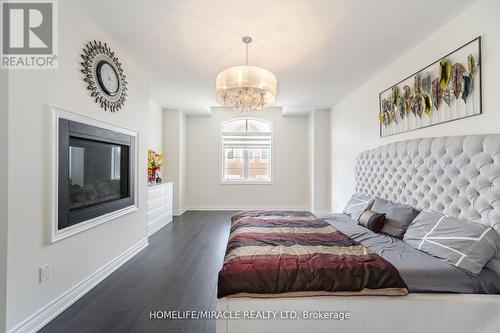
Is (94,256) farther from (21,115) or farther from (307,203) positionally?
(307,203)

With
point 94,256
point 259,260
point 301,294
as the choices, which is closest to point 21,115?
point 94,256

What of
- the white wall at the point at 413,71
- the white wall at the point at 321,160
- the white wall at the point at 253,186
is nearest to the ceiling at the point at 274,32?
the white wall at the point at 413,71

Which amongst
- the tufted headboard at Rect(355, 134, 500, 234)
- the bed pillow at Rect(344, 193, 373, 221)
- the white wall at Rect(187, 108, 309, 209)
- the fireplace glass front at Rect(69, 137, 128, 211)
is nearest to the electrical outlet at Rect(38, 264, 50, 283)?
the fireplace glass front at Rect(69, 137, 128, 211)

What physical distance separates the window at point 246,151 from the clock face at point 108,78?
359 cm

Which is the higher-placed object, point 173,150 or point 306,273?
point 173,150

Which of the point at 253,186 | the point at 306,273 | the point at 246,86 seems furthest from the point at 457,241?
the point at 253,186

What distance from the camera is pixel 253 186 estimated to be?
6.10 metres

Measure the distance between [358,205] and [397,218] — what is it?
2.70ft

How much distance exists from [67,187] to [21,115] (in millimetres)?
667

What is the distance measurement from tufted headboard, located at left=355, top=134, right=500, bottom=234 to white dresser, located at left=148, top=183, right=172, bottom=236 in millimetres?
3690

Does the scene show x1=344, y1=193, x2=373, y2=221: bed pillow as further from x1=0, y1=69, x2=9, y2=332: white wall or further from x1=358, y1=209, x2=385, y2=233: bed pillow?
x1=0, y1=69, x2=9, y2=332: white wall

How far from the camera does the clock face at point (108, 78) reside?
239 cm

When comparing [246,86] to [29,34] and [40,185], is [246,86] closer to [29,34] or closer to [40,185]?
[29,34]

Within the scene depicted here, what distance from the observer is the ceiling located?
1.99m
